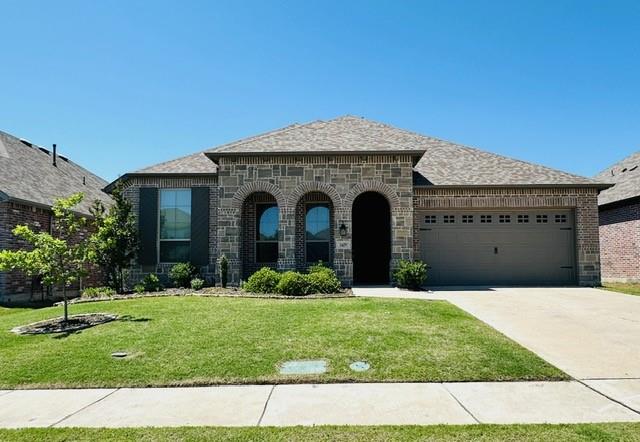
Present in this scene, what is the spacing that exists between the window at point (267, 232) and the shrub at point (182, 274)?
250 centimetres

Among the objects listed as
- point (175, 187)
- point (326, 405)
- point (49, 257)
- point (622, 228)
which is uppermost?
point (175, 187)

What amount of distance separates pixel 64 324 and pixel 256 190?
7470 millimetres

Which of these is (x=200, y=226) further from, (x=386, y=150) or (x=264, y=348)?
(x=264, y=348)

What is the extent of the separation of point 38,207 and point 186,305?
8.79 metres

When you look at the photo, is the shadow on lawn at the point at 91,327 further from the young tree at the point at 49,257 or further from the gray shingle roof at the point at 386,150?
the gray shingle roof at the point at 386,150

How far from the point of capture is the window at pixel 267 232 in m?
15.1

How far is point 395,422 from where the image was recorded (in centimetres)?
376

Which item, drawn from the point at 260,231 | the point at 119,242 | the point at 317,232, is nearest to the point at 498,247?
the point at 317,232

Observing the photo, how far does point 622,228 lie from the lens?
17.6 metres

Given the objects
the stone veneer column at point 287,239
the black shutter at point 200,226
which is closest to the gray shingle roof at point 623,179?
the stone veneer column at point 287,239

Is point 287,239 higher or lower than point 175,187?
lower

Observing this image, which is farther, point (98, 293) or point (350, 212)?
point (350, 212)

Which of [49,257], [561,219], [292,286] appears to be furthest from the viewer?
[561,219]

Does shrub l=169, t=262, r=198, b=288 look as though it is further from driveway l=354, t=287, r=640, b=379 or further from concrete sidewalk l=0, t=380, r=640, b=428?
concrete sidewalk l=0, t=380, r=640, b=428
